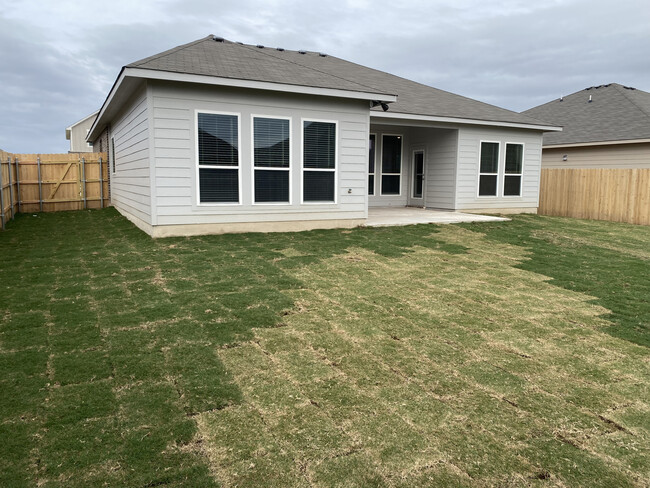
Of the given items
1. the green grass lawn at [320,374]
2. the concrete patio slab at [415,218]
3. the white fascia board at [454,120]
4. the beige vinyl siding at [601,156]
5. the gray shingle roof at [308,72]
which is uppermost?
the gray shingle roof at [308,72]

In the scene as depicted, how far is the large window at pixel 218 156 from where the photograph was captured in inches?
360

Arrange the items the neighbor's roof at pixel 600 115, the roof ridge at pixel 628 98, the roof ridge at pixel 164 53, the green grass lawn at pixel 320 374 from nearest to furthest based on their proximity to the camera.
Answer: the green grass lawn at pixel 320 374 → the roof ridge at pixel 164 53 → the neighbor's roof at pixel 600 115 → the roof ridge at pixel 628 98

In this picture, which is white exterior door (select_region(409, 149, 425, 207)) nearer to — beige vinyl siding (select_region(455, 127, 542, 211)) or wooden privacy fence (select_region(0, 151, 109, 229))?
beige vinyl siding (select_region(455, 127, 542, 211))

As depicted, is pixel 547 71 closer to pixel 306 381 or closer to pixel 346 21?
pixel 346 21

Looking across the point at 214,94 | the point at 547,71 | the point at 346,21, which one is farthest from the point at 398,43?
the point at 214,94

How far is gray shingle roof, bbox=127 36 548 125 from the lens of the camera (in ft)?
29.9

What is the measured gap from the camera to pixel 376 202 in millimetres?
15859

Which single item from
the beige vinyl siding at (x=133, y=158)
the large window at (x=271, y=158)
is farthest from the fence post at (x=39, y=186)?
the large window at (x=271, y=158)

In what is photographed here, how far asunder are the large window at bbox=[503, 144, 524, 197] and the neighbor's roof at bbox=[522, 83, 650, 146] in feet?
Answer: 13.6

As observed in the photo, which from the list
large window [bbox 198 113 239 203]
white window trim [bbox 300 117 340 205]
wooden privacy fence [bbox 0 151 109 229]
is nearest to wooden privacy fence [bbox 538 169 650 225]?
white window trim [bbox 300 117 340 205]

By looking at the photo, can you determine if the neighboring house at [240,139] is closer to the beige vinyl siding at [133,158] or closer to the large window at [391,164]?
the beige vinyl siding at [133,158]

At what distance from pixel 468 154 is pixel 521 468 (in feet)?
42.4

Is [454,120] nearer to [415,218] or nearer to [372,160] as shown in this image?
[372,160]

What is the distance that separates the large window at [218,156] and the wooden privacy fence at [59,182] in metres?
8.50
